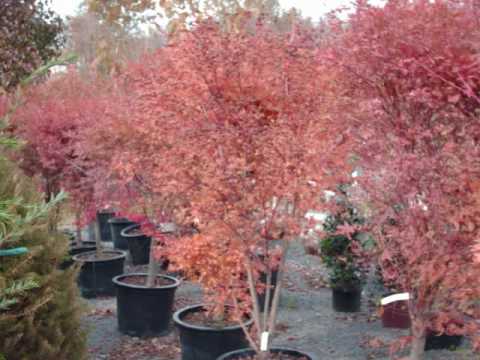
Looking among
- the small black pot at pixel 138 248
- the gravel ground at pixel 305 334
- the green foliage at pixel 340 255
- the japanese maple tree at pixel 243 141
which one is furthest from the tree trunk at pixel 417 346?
the small black pot at pixel 138 248

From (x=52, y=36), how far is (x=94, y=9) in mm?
2229

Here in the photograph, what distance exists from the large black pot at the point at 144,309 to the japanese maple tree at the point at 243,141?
70.7 inches

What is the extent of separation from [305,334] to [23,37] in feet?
17.8

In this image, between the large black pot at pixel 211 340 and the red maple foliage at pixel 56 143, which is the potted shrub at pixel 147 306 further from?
the red maple foliage at pixel 56 143

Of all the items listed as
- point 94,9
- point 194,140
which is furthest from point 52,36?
point 194,140

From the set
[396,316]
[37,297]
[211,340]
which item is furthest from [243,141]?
[396,316]

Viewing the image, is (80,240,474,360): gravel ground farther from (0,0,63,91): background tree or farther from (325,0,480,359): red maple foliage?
(0,0,63,91): background tree

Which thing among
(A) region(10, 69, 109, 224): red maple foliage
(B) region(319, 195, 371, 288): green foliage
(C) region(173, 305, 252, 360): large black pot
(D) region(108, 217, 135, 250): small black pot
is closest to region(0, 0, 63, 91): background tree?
(A) region(10, 69, 109, 224): red maple foliage

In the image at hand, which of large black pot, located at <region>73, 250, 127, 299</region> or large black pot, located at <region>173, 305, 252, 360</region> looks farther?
large black pot, located at <region>73, 250, 127, 299</region>

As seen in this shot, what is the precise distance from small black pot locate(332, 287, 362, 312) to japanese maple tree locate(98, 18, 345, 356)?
250 cm

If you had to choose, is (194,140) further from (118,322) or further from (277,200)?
(118,322)

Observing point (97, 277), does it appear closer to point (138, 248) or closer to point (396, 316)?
point (138, 248)

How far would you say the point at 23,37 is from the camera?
8.75 metres

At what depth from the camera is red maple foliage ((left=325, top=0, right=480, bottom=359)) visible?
141 inches
